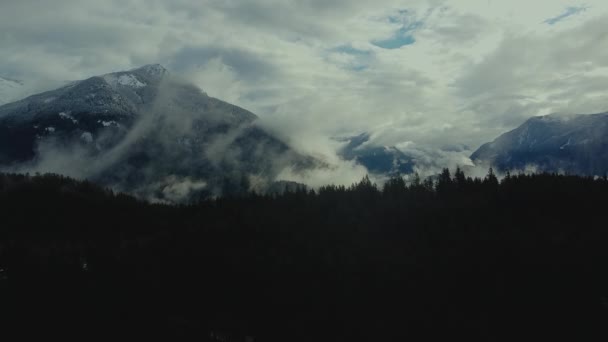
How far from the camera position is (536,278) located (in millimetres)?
173125

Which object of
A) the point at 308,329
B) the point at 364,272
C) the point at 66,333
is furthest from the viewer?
the point at 364,272

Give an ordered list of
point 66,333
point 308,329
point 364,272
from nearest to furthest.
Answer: point 66,333, point 308,329, point 364,272

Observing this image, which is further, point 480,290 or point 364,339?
point 480,290

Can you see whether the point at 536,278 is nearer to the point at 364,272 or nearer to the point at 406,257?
the point at 406,257

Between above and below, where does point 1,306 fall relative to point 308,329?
above

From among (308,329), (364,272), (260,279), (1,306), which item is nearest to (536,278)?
(364,272)

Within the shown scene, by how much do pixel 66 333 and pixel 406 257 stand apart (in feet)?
392

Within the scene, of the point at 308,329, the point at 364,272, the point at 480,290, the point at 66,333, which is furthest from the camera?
the point at 364,272

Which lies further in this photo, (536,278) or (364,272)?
(364,272)

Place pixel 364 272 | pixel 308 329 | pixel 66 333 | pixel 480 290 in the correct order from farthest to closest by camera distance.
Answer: pixel 364 272, pixel 480 290, pixel 308 329, pixel 66 333

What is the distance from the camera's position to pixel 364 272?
18838 centimetres

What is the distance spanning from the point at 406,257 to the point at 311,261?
37.0 meters

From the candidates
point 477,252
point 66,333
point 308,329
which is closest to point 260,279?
point 308,329

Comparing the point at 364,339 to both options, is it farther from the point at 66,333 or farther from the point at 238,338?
the point at 66,333
